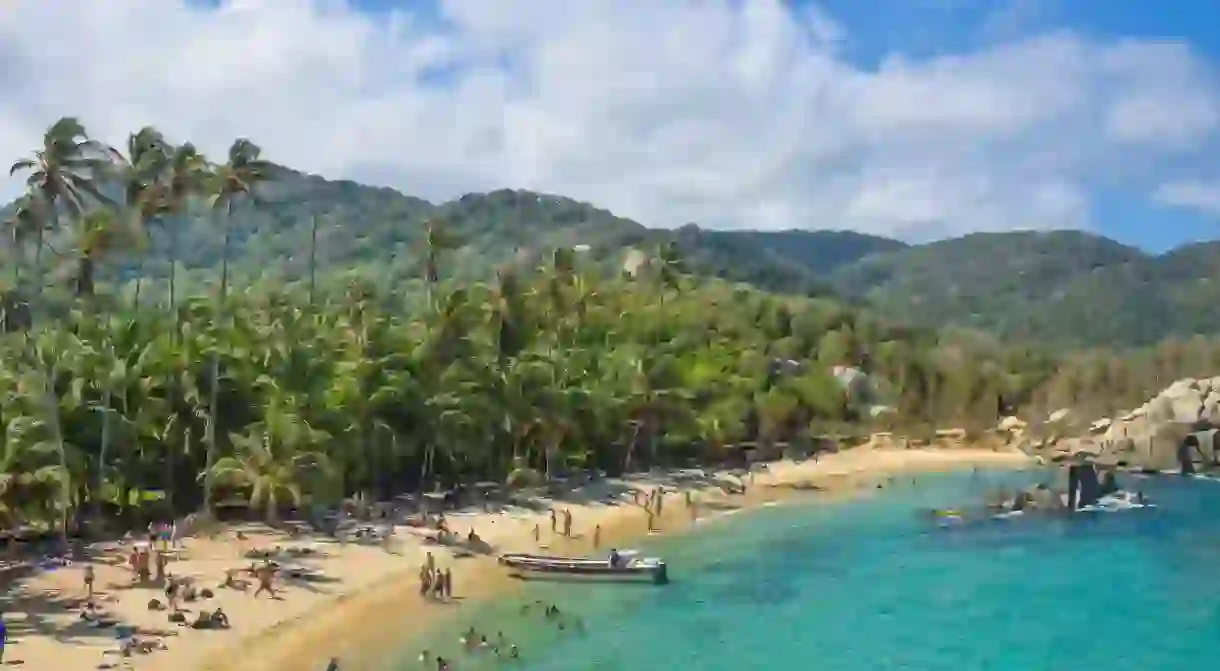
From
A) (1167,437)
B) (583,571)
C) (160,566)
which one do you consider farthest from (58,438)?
(1167,437)

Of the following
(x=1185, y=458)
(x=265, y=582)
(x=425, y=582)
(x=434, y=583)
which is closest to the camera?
(x=265, y=582)

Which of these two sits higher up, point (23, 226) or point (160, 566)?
point (23, 226)

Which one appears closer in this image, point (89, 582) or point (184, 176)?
point (89, 582)

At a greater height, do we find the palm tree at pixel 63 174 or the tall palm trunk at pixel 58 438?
the palm tree at pixel 63 174

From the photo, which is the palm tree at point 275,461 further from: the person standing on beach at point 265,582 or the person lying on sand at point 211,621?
the person lying on sand at point 211,621

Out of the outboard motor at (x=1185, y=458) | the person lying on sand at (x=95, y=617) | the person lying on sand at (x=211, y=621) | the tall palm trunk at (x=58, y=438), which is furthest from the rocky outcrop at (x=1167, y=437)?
the person lying on sand at (x=95, y=617)

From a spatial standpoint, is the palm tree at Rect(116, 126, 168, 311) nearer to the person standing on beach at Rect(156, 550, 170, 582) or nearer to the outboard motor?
the person standing on beach at Rect(156, 550, 170, 582)

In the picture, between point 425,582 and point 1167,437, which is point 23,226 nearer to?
point 425,582

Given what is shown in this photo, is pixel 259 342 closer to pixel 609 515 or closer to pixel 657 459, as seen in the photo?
pixel 609 515
